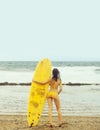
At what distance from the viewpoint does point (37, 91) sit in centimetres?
1140

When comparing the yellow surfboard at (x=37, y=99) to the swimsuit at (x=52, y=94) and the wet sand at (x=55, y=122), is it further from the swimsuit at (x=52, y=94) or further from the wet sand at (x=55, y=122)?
the swimsuit at (x=52, y=94)

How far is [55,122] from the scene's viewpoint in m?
12.4

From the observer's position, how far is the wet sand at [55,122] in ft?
36.6

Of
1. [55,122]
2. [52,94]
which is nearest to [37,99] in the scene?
[52,94]

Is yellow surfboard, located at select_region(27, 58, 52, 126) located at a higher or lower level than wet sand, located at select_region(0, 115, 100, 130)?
higher

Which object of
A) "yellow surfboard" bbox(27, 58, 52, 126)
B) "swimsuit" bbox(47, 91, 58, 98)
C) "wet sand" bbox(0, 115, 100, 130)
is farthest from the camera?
"yellow surfboard" bbox(27, 58, 52, 126)

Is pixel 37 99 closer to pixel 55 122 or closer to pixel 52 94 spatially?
pixel 52 94

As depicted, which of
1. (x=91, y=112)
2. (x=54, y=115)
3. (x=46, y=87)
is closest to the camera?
(x=46, y=87)

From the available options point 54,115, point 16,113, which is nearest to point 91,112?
point 54,115

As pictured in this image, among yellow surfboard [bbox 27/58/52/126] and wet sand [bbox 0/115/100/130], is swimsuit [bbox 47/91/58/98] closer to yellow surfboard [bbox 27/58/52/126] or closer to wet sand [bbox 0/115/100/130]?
yellow surfboard [bbox 27/58/52/126]

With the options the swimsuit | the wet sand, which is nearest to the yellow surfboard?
the wet sand

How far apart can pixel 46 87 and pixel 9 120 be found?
6.70 feet

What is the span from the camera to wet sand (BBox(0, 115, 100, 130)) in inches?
439

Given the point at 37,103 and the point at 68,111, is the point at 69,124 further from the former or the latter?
the point at 68,111
